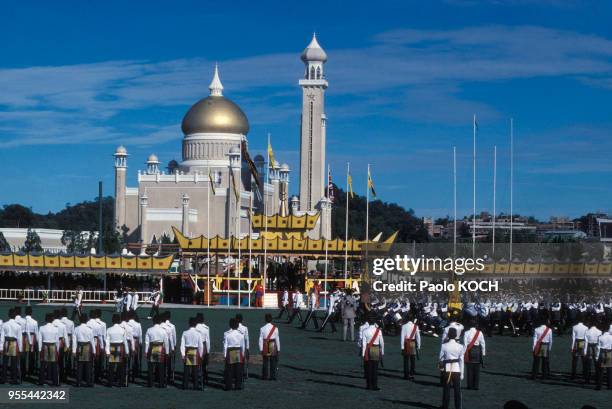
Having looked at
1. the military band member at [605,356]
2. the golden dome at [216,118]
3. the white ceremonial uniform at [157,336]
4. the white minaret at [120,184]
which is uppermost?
the golden dome at [216,118]

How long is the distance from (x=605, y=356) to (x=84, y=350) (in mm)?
9452

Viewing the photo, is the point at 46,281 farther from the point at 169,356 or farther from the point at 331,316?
the point at 169,356

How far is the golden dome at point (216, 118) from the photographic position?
121 meters

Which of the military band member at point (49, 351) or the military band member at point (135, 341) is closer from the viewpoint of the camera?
the military band member at point (49, 351)

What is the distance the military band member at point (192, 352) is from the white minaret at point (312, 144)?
90109mm

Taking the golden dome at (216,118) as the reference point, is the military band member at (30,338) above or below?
below

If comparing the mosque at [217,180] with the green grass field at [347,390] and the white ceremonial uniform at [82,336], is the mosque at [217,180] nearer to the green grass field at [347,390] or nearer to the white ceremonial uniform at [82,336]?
the green grass field at [347,390]

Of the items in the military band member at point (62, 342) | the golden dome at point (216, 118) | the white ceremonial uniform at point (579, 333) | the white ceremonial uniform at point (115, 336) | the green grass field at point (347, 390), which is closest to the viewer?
the green grass field at point (347, 390)

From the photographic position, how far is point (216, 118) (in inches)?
4764

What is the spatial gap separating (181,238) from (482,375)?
39.3 m

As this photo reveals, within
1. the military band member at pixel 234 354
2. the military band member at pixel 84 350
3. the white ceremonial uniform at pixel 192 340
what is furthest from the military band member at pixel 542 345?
the military band member at pixel 84 350

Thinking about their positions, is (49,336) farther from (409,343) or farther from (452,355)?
(452,355)

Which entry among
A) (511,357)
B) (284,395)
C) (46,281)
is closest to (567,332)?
(511,357)

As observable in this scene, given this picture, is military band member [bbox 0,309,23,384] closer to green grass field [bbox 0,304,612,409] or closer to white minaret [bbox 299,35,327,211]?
green grass field [bbox 0,304,612,409]
